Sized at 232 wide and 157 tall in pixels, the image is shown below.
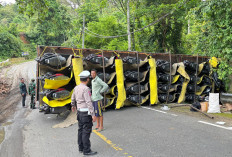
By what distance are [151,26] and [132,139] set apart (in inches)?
780

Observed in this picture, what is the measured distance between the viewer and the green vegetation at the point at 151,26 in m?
7.64

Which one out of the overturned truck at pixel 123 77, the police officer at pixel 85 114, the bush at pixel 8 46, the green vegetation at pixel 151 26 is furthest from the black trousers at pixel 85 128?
the bush at pixel 8 46

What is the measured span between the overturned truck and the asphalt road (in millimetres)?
1323

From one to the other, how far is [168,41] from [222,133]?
1581 centimetres

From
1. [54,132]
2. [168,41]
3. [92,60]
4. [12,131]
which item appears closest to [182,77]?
[92,60]

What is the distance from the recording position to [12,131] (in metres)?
6.48

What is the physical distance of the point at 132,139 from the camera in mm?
5070

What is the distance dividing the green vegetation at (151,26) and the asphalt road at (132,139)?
406cm

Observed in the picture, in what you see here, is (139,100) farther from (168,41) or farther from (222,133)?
(168,41)

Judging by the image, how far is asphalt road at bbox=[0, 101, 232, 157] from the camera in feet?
14.1

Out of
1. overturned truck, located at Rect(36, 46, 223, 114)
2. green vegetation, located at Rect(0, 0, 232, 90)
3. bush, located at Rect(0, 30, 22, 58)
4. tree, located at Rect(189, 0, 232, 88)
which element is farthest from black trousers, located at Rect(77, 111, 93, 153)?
bush, located at Rect(0, 30, 22, 58)

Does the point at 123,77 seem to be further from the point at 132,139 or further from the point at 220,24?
the point at 220,24

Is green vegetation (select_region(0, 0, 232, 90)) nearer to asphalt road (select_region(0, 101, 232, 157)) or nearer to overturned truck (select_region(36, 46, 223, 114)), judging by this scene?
overturned truck (select_region(36, 46, 223, 114))

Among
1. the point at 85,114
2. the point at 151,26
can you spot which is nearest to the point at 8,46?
the point at 151,26
